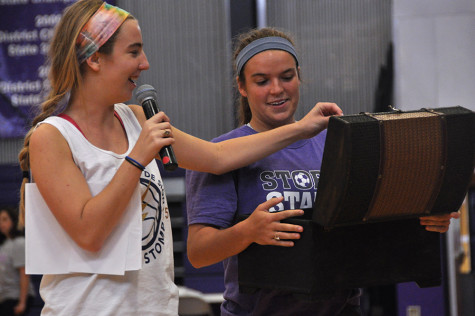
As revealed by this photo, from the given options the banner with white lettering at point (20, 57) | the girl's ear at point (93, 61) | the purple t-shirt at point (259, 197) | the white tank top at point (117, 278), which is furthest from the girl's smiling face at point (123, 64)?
the banner with white lettering at point (20, 57)

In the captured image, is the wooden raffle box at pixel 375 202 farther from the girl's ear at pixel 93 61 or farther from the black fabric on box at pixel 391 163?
the girl's ear at pixel 93 61

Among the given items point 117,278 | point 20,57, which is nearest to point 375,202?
point 117,278

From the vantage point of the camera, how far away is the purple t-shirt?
1624 mm

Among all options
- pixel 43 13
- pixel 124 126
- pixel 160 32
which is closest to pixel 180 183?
pixel 160 32

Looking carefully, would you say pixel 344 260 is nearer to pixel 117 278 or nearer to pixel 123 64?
pixel 117 278

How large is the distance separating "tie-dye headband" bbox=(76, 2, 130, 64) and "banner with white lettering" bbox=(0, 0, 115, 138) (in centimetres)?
384

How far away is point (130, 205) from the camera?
55.3 inches

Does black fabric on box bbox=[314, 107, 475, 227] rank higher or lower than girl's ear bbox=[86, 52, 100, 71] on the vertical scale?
lower

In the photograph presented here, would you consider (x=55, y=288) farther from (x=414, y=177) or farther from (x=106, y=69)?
(x=414, y=177)

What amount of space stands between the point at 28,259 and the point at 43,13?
409 cm

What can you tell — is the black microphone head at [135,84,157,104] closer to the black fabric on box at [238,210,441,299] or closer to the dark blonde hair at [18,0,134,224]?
the dark blonde hair at [18,0,134,224]

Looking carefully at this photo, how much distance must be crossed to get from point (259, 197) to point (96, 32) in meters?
0.59

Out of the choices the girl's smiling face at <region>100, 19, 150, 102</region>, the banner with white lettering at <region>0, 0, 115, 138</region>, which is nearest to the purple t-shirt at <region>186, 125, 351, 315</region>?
the girl's smiling face at <region>100, 19, 150, 102</region>

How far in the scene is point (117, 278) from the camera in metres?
1.43
